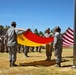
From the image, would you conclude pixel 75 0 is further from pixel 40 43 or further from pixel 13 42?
pixel 40 43

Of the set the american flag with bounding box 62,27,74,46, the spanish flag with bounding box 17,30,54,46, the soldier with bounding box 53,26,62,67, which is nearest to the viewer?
the soldier with bounding box 53,26,62,67

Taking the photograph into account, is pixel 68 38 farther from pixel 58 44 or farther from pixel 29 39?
pixel 58 44

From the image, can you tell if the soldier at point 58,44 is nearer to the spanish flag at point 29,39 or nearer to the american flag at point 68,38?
the spanish flag at point 29,39

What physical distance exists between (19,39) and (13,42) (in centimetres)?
424

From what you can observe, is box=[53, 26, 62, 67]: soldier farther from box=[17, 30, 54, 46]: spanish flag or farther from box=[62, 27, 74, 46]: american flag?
box=[62, 27, 74, 46]: american flag

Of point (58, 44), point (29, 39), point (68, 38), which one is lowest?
point (58, 44)

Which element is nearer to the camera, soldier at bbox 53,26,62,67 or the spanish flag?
soldier at bbox 53,26,62,67

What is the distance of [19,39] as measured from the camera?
18.6m

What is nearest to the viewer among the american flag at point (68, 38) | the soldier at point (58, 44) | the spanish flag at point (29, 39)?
the soldier at point (58, 44)

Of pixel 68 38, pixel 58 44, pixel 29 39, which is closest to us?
pixel 58 44

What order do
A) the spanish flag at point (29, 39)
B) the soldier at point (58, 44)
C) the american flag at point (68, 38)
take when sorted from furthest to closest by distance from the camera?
the american flag at point (68, 38), the spanish flag at point (29, 39), the soldier at point (58, 44)

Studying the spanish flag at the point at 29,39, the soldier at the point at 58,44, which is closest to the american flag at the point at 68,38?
the spanish flag at the point at 29,39

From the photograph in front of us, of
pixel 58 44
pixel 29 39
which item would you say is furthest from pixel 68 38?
pixel 58 44

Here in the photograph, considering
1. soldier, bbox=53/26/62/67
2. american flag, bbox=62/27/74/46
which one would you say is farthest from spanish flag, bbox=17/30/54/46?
soldier, bbox=53/26/62/67
